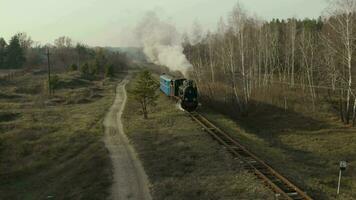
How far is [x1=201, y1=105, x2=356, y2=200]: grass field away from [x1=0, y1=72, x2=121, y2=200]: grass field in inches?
311

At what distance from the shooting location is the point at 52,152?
26.0 meters

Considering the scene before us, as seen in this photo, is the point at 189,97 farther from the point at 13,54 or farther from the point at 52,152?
the point at 13,54

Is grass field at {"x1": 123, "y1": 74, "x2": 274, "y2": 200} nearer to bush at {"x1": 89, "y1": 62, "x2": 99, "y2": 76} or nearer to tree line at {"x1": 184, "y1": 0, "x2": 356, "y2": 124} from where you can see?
tree line at {"x1": 184, "y1": 0, "x2": 356, "y2": 124}

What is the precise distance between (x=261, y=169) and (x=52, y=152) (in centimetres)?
1365

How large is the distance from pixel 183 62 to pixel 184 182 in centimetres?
2936

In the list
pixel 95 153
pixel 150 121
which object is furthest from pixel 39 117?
pixel 95 153

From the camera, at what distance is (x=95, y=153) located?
Answer: 74.4 feet

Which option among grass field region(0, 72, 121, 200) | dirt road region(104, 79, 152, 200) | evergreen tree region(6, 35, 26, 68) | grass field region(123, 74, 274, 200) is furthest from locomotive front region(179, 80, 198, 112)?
evergreen tree region(6, 35, 26, 68)

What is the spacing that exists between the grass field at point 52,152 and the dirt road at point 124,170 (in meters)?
0.42

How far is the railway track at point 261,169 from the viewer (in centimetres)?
1459

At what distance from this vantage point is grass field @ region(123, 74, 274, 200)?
1506cm

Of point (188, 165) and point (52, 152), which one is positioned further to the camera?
point (52, 152)

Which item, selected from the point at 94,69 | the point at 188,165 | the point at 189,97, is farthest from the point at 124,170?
the point at 94,69

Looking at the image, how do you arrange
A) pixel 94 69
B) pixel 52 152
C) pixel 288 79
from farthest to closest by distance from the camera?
pixel 94 69, pixel 288 79, pixel 52 152
